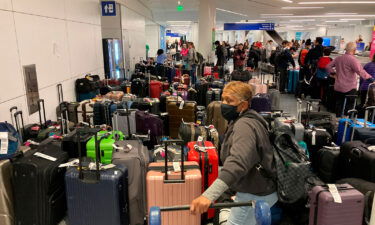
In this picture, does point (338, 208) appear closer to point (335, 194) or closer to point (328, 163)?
point (335, 194)

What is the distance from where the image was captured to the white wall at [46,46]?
14.6 ft

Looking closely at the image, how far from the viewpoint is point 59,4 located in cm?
641

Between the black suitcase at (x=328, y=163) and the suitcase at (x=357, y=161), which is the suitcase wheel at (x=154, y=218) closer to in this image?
the suitcase at (x=357, y=161)

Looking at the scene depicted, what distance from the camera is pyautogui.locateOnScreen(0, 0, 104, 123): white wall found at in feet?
14.6

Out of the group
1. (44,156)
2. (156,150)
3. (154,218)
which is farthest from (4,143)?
(154,218)

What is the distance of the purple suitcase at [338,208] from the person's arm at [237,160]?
1.12 metres

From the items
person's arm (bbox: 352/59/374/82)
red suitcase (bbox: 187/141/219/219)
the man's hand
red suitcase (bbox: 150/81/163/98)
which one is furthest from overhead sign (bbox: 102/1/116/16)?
the man's hand

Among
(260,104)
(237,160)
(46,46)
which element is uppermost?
(46,46)

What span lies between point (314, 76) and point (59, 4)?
7685 mm

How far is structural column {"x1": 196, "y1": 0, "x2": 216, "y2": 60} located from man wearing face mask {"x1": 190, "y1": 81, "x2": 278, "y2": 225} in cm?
1270

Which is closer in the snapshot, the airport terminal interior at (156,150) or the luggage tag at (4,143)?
the airport terminal interior at (156,150)

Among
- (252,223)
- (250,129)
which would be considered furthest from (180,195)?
(250,129)

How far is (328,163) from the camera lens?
157 inches

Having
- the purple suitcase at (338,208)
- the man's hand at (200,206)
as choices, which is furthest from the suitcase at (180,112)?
the man's hand at (200,206)
